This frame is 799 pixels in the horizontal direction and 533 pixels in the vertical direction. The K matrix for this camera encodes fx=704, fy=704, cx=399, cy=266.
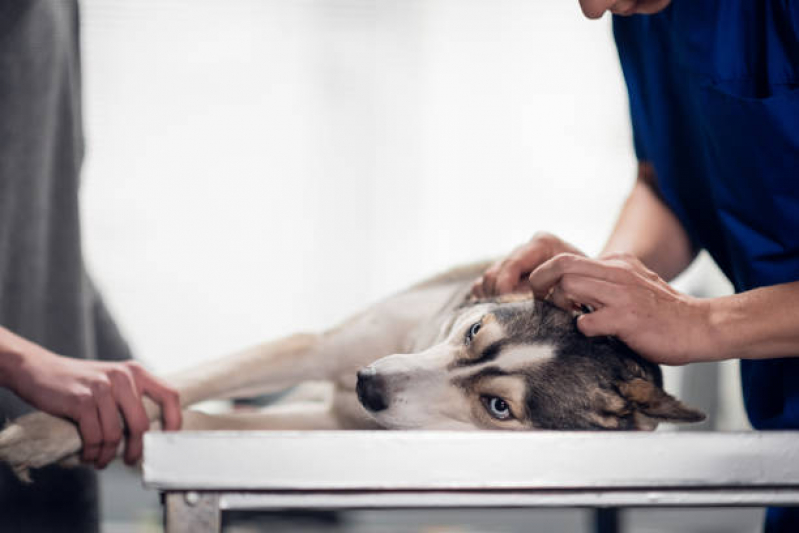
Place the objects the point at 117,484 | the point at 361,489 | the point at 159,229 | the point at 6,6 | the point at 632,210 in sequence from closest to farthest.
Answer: the point at 361,489 < the point at 6,6 < the point at 632,210 < the point at 117,484 < the point at 159,229

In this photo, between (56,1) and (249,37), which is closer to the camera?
(56,1)

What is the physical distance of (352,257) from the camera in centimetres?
321

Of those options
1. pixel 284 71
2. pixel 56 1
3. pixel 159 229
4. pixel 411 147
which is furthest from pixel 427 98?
pixel 56 1

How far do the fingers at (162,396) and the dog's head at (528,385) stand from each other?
0.75 feet

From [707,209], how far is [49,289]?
→ 985 mm

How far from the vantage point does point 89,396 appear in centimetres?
72

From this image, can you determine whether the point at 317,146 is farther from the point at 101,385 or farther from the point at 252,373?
the point at 101,385

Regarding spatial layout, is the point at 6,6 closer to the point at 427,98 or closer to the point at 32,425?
the point at 32,425

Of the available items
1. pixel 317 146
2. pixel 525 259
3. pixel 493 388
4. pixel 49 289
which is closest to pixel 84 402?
pixel 49 289

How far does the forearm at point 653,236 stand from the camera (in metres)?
1.12

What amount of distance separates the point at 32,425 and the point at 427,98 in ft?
8.92

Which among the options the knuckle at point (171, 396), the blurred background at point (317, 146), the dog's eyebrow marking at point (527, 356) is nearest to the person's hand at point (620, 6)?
the dog's eyebrow marking at point (527, 356)

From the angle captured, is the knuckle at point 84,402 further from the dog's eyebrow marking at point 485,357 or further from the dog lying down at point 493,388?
the dog's eyebrow marking at point 485,357

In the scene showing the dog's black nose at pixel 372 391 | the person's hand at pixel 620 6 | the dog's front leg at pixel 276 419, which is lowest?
the dog's front leg at pixel 276 419
